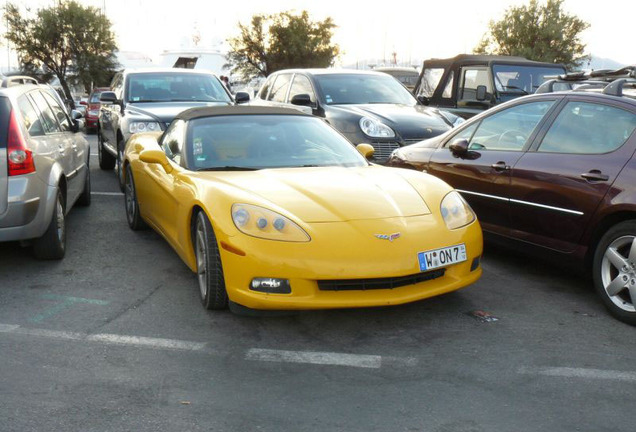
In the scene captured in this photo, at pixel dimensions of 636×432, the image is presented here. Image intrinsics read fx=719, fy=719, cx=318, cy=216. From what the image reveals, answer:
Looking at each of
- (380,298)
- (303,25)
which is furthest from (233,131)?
(303,25)

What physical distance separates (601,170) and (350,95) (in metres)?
6.22

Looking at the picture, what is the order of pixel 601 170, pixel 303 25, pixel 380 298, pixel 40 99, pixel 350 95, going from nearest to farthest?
pixel 380 298 → pixel 601 170 → pixel 40 99 → pixel 350 95 → pixel 303 25

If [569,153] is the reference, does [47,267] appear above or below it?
below

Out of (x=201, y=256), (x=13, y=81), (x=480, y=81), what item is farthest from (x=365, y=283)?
(x=480, y=81)

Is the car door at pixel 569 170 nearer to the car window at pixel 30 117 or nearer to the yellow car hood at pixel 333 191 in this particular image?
the yellow car hood at pixel 333 191

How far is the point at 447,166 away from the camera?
6312 millimetres

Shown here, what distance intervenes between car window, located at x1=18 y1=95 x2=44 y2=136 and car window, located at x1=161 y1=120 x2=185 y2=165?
1.07 meters

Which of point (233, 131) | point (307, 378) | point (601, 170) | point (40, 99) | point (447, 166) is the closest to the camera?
point (307, 378)

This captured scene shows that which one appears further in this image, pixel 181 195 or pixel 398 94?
pixel 398 94

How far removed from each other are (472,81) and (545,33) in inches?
934

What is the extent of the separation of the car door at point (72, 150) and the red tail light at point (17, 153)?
1216 millimetres

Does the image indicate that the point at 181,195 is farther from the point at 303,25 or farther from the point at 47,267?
the point at 303,25

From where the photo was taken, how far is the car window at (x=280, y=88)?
38.5ft

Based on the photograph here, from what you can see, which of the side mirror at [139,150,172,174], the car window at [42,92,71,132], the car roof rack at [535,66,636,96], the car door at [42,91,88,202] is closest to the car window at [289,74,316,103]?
the car door at [42,91,88,202]
